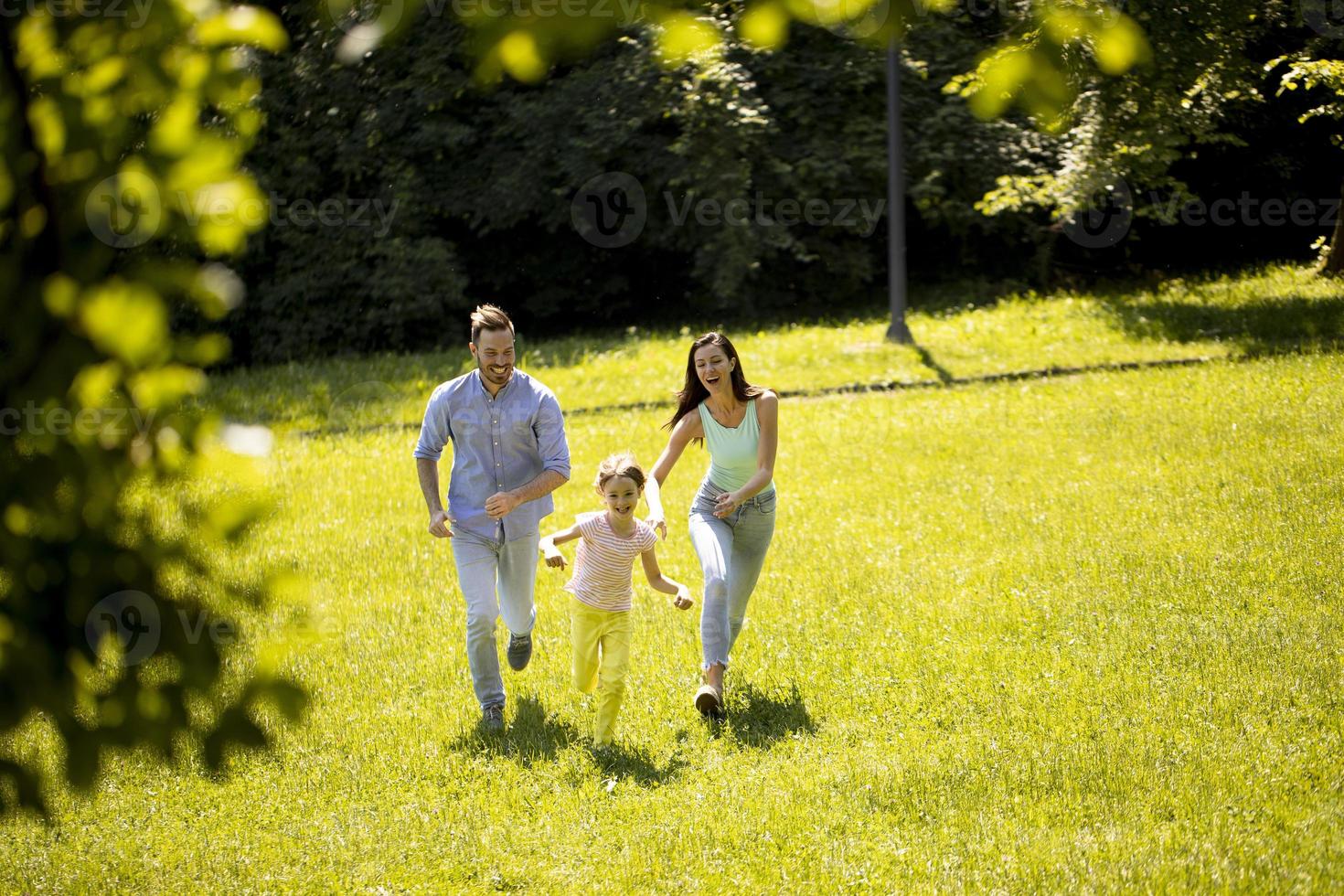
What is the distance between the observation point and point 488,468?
717 centimetres

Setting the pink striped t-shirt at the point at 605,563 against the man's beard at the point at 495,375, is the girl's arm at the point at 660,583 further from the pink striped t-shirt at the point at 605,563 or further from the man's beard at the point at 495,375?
the man's beard at the point at 495,375

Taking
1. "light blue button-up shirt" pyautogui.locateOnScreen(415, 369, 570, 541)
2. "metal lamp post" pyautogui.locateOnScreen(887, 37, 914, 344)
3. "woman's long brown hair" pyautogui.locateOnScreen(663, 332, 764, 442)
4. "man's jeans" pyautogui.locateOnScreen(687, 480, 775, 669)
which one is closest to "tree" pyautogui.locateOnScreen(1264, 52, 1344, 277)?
"metal lamp post" pyautogui.locateOnScreen(887, 37, 914, 344)

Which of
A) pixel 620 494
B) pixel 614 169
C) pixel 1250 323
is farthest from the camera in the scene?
pixel 614 169

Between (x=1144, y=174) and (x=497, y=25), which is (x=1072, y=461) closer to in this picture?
(x=1144, y=174)

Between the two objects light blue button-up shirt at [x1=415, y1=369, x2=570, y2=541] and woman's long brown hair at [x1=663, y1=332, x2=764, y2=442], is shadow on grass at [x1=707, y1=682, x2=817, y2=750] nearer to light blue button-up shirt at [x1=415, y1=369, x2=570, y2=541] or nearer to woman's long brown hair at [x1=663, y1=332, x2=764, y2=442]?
light blue button-up shirt at [x1=415, y1=369, x2=570, y2=541]

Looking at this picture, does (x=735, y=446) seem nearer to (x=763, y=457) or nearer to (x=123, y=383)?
(x=763, y=457)

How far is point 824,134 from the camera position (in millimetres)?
24297

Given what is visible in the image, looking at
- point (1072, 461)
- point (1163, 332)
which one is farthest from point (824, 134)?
point (1072, 461)

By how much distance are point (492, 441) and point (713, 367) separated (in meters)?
1.23

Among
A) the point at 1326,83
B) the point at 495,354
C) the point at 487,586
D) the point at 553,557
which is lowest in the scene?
the point at 487,586

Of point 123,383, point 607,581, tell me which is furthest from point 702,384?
point 123,383

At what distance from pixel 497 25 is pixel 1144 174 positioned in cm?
1874

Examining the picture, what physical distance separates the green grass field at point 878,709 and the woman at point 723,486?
18.7 inches

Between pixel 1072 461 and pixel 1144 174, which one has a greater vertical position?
pixel 1144 174
